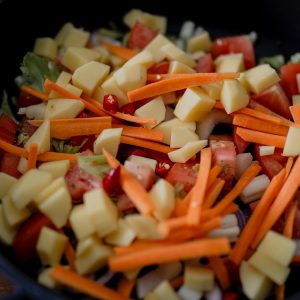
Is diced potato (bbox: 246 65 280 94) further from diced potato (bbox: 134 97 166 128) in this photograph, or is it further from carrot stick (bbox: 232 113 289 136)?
diced potato (bbox: 134 97 166 128)

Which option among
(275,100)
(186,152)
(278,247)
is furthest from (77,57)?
(278,247)

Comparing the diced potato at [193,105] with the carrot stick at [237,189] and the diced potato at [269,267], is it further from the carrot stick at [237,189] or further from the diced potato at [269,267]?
the diced potato at [269,267]

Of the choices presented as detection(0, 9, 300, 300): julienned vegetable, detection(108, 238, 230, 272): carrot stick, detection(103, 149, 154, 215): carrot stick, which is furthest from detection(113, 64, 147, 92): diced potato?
detection(108, 238, 230, 272): carrot stick

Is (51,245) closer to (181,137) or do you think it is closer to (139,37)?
(181,137)

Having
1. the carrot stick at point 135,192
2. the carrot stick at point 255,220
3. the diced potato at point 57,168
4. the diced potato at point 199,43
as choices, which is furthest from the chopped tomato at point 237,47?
the diced potato at point 57,168

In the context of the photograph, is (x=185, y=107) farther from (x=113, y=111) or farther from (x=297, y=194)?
(x=297, y=194)

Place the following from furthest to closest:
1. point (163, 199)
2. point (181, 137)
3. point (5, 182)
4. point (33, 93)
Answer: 1. point (33, 93)
2. point (181, 137)
3. point (5, 182)
4. point (163, 199)
